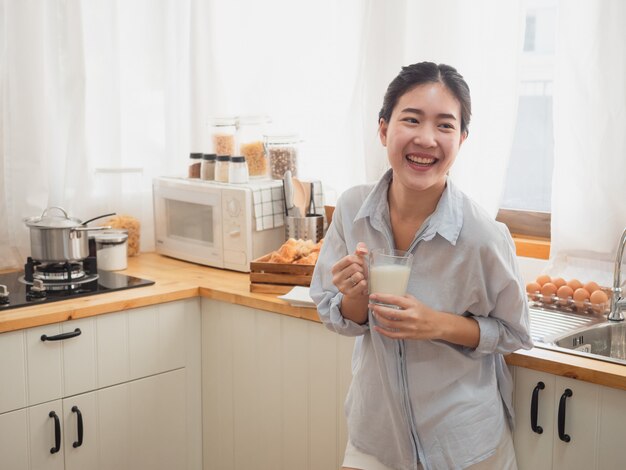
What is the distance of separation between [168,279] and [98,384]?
19.5 inches

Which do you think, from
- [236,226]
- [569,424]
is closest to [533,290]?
[569,424]

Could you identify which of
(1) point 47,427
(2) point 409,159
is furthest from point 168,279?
(2) point 409,159

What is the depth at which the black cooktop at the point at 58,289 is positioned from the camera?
8.47 feet

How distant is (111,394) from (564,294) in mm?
1413

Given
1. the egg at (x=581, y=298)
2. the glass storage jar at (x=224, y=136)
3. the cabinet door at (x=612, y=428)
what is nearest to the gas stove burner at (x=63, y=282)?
the glass storage jar at (x=224, y=136)

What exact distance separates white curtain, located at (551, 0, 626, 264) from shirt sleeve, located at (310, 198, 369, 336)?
2.80ft

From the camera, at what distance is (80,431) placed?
2572 mm

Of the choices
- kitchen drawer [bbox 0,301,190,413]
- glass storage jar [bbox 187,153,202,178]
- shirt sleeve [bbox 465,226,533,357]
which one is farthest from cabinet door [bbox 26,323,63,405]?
shirt sleeve [bbox 465,226,533,357]

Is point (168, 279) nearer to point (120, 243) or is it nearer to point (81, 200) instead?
point (120, 243)

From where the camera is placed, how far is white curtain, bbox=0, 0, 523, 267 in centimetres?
267

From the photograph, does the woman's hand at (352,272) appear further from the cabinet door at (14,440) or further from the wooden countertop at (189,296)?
the cabinet door at (14,440)

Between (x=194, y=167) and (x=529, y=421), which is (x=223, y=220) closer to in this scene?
(x=194, y=167)

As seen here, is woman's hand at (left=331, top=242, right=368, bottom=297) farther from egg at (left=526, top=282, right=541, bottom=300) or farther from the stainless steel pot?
the stainless steel pot

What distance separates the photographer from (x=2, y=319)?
2.38 metres
